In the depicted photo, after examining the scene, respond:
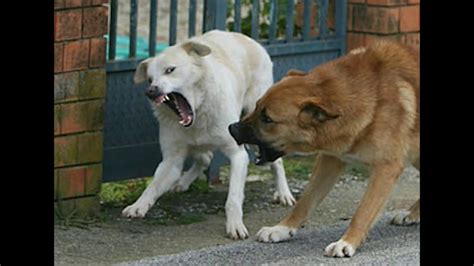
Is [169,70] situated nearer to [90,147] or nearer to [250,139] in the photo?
[90,147]

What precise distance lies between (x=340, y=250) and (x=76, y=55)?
1745 mm

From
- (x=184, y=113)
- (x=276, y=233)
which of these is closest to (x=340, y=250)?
(x=276, y=233)

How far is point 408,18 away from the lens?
8.45 metres

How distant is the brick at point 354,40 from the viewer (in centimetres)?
855

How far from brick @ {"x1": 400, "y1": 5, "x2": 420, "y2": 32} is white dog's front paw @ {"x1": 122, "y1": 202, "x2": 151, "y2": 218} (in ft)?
8.28

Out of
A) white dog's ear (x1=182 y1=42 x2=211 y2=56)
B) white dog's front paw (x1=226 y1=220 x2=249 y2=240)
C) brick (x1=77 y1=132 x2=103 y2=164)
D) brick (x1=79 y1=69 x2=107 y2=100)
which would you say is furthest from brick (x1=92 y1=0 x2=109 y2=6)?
white dog's front paw (x1=226 y1=220 x2=249 y2=240)

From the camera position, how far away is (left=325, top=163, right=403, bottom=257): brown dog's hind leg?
605cm

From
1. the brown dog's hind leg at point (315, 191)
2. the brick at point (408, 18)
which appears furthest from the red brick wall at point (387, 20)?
the brown dog's hind leg at point (315, 191)

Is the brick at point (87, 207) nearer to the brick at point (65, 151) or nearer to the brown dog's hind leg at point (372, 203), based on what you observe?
the brick at point (65, 151)

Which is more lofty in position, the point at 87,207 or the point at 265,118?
the point at 265,118

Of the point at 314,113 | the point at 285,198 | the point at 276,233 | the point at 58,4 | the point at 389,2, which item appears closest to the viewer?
the point at 314,113

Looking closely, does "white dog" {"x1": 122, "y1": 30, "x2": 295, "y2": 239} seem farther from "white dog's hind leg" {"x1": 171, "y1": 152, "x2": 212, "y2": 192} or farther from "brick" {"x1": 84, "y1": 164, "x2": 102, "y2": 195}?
"white dog's hind leg" {"x1": 171, "y1": 152, "x2": 212, "y2": 192}
